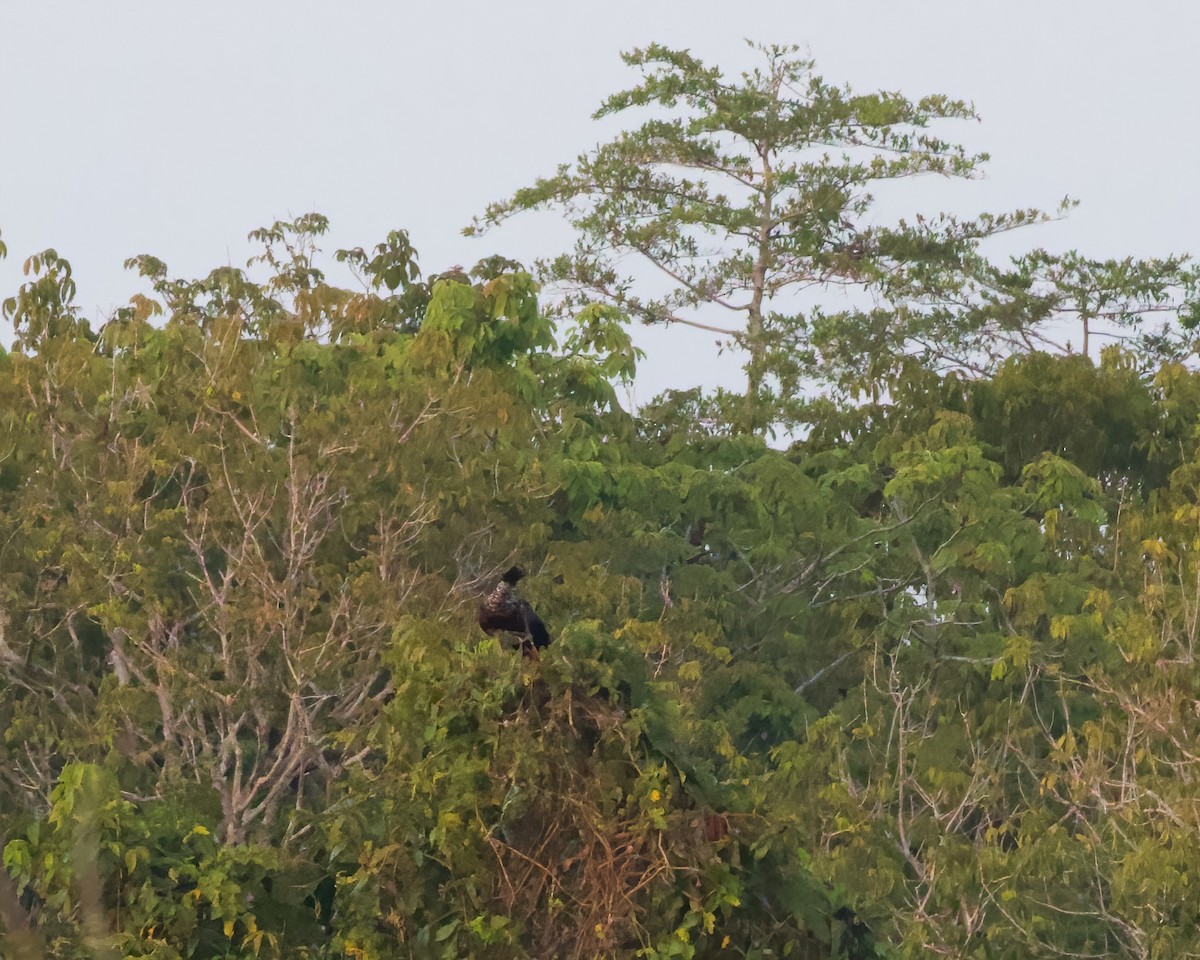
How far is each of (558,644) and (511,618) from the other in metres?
0.23

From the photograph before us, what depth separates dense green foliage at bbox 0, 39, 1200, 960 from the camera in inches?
339

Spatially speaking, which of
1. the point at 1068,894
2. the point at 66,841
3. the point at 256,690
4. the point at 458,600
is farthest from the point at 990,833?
the point at 66,841

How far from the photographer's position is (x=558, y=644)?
8.23 m

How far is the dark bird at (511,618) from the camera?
26.4ft

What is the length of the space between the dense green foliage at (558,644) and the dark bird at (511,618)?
4.0 inches

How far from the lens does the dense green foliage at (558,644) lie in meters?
8.60

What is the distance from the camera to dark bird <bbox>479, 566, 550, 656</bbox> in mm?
8055

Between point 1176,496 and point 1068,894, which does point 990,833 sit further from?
point 1176,496

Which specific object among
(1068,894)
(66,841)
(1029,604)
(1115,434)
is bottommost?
(1068,894)

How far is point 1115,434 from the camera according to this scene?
2366 centimetres

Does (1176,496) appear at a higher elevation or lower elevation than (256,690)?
higher

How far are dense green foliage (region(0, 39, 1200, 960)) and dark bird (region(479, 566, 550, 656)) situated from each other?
101 mm

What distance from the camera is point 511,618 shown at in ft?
26.7

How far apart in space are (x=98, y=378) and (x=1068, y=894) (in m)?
9.16
